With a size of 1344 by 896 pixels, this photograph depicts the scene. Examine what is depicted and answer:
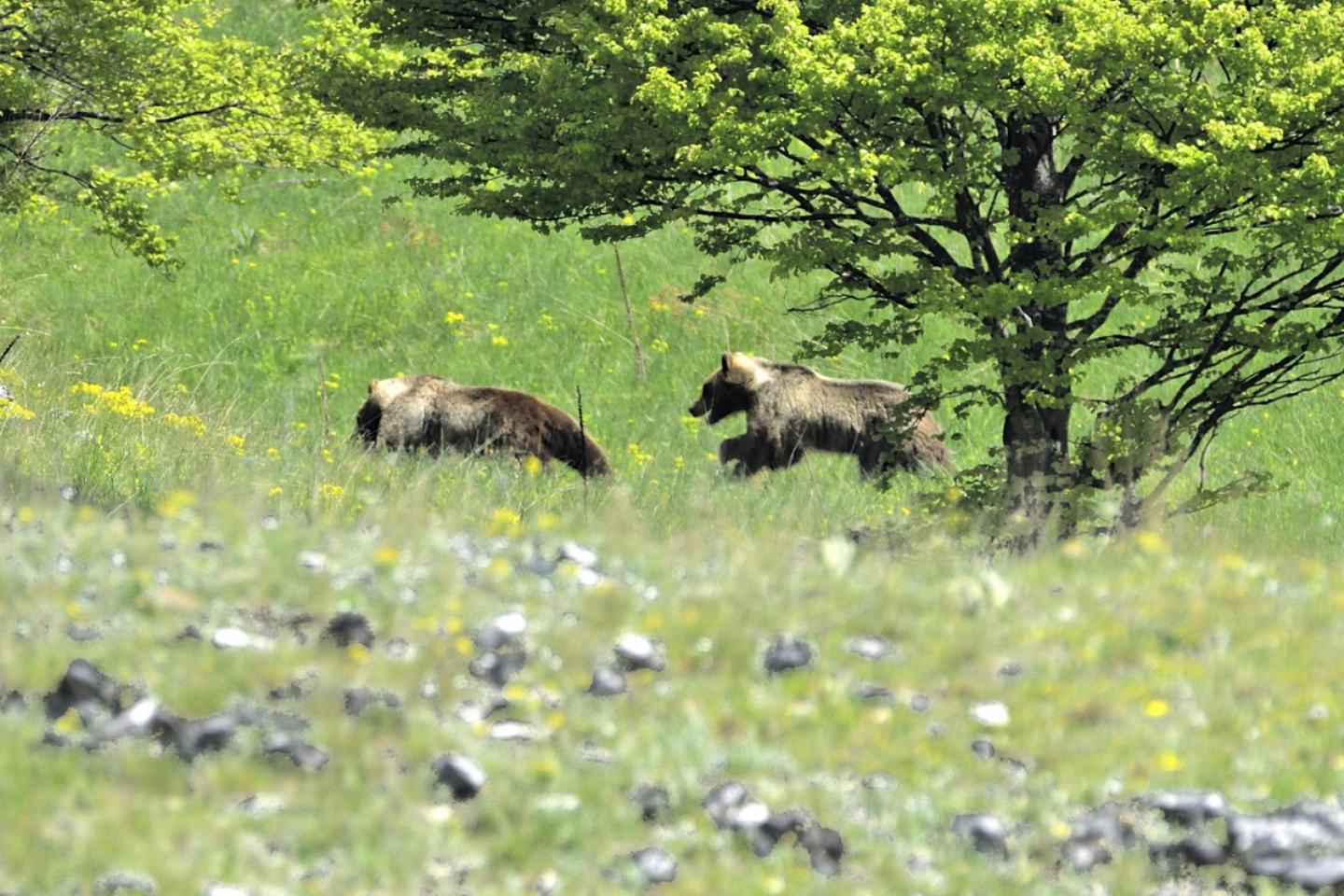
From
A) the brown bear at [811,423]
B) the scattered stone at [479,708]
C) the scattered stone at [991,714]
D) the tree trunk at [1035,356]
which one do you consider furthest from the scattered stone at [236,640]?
the brown bear at [811,423]

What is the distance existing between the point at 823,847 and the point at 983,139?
24.5 ft

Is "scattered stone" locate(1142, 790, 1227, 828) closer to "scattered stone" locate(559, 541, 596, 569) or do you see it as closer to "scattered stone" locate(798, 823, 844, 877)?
"scattered stone" locate(798, 823, 844, 877)

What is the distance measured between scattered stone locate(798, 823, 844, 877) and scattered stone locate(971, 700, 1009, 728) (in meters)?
0.94

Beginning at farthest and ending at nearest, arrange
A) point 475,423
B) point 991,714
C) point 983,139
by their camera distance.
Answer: point 475,423 → point 983,139 → point 991,714

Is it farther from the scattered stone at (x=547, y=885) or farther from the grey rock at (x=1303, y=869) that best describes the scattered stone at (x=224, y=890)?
the grey rock at (x=1303, y=869)

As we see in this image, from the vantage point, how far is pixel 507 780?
16.0 feet

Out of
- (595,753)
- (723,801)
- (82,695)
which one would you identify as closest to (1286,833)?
(723,801)

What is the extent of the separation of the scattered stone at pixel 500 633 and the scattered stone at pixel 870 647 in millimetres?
1199

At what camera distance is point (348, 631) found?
585cm

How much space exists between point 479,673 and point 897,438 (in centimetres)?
732

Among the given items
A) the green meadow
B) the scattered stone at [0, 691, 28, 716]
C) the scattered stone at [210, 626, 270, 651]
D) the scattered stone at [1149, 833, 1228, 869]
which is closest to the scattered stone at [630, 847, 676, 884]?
the green meadow

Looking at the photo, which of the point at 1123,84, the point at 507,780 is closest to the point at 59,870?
the point at 507,780

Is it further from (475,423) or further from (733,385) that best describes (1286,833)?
(733,385)

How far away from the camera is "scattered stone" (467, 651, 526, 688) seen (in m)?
5.61
